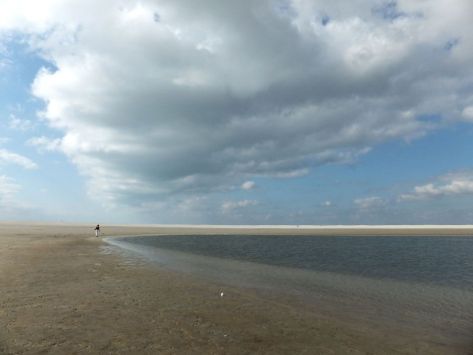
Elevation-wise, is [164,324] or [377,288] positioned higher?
[377,288]

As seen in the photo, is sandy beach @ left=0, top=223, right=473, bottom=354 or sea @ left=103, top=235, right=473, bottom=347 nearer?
sandy beach @ left=0, top=223, right=473, bottom=354

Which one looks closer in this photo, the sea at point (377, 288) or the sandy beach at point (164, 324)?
the sandy beach at point (164, 324)

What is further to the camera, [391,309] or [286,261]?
[286,261]

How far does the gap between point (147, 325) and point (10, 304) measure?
21.0ft

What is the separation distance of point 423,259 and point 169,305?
1310 inches

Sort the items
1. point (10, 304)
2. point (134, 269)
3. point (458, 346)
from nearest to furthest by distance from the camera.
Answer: point (458, 346) < point (10, 304) < point (134, 269)

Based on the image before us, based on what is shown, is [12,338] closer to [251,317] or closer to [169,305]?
[169,305]

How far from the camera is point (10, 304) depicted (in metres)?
14.2

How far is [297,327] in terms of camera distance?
13.2 meters

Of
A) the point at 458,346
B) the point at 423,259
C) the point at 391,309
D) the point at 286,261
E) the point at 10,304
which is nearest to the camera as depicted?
the point at 458,346

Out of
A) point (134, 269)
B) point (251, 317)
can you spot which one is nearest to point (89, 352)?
point (251, 317)

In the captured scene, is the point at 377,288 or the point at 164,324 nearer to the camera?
the point at 164,324

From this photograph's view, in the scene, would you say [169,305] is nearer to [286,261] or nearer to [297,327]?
[297,327]

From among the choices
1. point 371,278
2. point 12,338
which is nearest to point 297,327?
point 12,338
